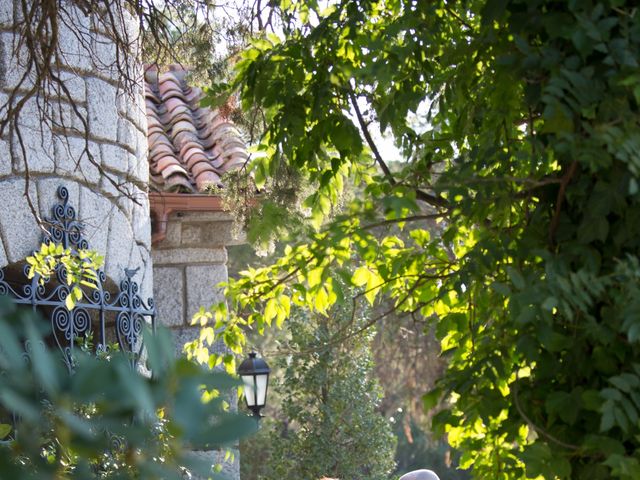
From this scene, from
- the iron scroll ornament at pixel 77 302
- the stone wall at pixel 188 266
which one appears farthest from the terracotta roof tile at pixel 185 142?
the iron scroll ornament at pixel 77 302

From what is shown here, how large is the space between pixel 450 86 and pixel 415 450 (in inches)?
654

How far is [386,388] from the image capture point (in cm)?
1698

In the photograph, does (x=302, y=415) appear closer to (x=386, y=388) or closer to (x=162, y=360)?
(x=386, y=388)

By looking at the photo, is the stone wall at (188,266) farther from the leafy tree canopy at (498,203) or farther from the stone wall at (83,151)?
the leafy tree canopy at (498,203)

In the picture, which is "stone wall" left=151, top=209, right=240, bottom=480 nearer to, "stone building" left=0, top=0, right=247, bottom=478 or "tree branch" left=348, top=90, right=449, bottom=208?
"stone building" left=0, top=0, right=247, bottom=478

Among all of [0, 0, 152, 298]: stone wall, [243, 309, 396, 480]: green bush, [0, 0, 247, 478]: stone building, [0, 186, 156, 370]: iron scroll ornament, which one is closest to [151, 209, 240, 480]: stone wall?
[0, 0, 247, 478]: stone building

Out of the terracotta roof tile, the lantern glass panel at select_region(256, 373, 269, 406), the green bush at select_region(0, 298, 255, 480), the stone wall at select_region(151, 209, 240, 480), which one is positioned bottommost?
the green bush at select_region(0, 298, 255, 480)

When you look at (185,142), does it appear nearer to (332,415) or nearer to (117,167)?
(117,167)

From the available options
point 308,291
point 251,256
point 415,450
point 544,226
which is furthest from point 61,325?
point 415,450

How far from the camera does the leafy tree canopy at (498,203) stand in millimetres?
1940

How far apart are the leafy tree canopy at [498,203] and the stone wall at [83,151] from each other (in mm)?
1372

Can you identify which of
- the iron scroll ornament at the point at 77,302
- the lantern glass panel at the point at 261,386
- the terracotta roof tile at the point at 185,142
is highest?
the terracotta roof tile at the point at 185,142

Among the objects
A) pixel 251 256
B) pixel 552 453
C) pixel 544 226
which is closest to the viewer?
pixel 552 453

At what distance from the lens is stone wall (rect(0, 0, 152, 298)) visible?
4.32 meters
